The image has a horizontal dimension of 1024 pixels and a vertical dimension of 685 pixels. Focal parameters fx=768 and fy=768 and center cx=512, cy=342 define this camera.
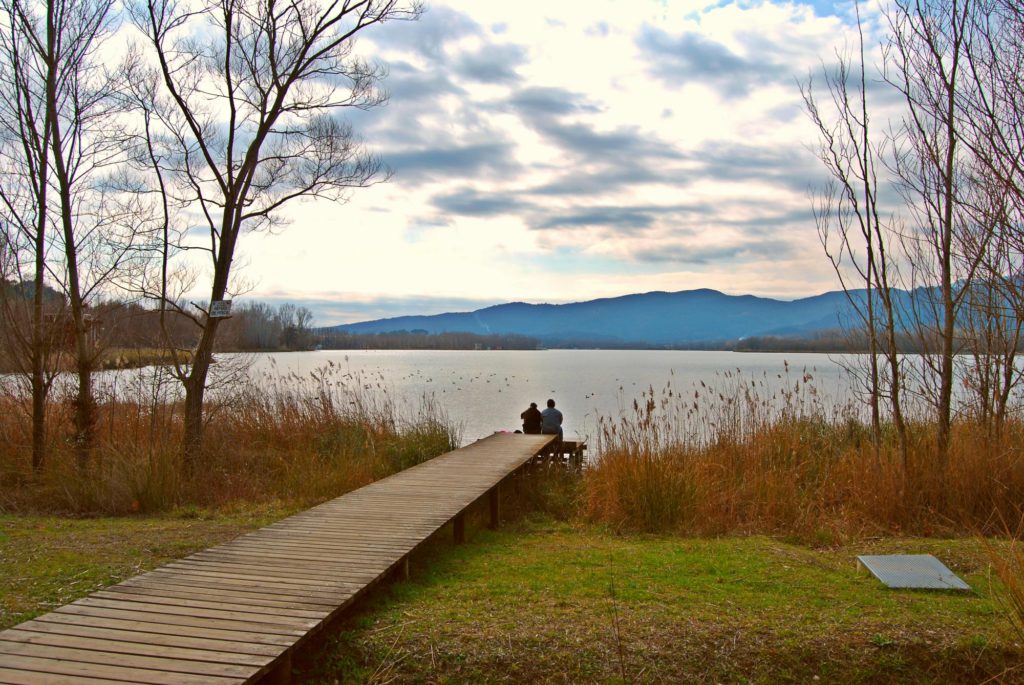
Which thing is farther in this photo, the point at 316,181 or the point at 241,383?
the point at 241,383

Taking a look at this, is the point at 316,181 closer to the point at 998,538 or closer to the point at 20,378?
the point at 20,378

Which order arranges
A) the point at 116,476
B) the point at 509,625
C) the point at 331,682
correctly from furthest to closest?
the point at 116,476 < the point at 509,625 < the point at 331,682

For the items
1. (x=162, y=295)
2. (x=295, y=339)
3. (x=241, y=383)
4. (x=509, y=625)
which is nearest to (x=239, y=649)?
(x=509, y=625)

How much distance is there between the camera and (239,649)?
10.4 ft

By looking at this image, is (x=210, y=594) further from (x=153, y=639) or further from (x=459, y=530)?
(x=459, y=530)

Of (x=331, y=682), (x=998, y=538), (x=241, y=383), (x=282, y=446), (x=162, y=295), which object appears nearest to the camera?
(x=331, y=682)

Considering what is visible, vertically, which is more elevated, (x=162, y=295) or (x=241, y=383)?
(x=162, y=295)

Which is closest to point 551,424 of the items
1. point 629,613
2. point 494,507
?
point 494,507

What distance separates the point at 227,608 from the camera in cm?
367

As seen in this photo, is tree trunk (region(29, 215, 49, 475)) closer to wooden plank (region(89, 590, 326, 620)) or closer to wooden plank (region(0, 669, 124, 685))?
wooden plank (region(89, 590, 326, 620))

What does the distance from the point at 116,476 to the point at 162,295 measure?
225 centimetres

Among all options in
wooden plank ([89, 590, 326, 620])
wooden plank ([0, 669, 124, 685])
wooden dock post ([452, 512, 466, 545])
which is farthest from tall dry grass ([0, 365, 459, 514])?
wooden plank ([0, 669, 124, 685])

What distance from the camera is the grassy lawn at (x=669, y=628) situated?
354 cm

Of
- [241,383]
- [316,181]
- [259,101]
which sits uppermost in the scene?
[259,101]
